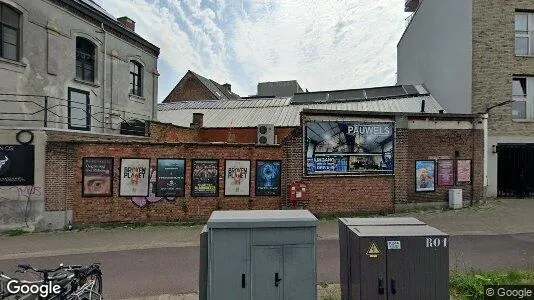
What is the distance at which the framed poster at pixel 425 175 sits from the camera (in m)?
14.1

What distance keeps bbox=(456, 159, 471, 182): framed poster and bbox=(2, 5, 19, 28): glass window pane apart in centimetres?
2078

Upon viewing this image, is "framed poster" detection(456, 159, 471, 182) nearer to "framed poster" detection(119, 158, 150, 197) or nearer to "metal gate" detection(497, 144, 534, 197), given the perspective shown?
"metal gate" detection(497, 144, 534, 197)

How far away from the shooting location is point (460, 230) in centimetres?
1077

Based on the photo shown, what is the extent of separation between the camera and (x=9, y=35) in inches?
585

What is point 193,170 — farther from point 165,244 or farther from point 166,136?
point 166,136

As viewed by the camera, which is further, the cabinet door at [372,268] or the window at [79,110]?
the window at [79,110]

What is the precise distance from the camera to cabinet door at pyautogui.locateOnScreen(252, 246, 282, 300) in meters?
4.25

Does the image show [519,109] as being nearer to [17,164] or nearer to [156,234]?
[156,234]

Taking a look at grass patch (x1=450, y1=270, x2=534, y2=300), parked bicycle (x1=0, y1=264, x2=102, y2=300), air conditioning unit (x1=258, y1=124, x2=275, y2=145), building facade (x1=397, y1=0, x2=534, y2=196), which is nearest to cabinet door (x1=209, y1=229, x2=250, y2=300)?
parked bicycle (x1=0, y1=264, x2=102, y2=300)

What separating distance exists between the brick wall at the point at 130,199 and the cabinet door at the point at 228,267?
816 centimetres

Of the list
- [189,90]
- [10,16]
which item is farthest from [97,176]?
[189,90]

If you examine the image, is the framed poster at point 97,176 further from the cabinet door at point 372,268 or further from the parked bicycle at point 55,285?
the cabinet door at point 372,268

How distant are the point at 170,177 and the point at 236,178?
2403 mm

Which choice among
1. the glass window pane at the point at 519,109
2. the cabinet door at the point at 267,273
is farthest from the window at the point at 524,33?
the cabinet door at the point at 267,273
